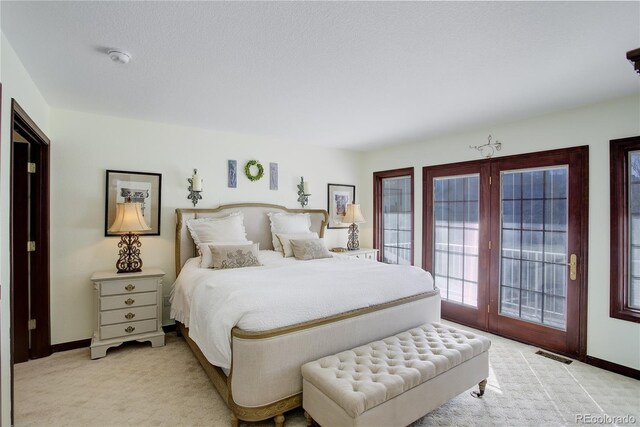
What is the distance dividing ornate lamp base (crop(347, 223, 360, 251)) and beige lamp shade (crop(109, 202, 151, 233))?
3075 mm

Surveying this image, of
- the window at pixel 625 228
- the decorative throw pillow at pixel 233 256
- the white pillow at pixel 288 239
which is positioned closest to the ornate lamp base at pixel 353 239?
the white pillow at pixel 288 239

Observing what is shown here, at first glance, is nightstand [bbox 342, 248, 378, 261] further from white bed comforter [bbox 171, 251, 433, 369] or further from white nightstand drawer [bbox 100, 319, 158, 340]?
white nightstand drawer [bbox 100, 319, 158, 340]

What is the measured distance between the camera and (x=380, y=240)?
5.50 m

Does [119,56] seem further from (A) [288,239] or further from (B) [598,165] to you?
(B) [598,165]

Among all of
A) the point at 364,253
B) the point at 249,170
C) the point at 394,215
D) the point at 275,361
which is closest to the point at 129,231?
the point at 249,170

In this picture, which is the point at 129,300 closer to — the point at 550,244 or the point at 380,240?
the point at 380,240

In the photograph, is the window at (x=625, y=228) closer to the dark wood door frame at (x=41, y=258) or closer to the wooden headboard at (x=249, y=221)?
the wooden headboard at (x=249, y=221)

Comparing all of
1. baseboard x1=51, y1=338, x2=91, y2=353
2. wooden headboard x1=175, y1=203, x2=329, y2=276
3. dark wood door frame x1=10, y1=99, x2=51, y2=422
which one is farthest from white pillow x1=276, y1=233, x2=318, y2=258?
dark wood door frame x1=10, y1=99, x2=51, y2=422

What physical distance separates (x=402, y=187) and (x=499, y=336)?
2.43m

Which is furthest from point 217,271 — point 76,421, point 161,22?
point 161,22

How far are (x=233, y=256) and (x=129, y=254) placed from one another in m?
1.17

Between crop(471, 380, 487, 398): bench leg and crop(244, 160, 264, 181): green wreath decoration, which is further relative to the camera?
crop(244, 160, 264, 181): green wreath decoration

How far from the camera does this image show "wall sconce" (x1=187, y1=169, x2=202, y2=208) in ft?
13.1

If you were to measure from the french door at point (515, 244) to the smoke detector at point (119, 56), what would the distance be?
3.78 m
